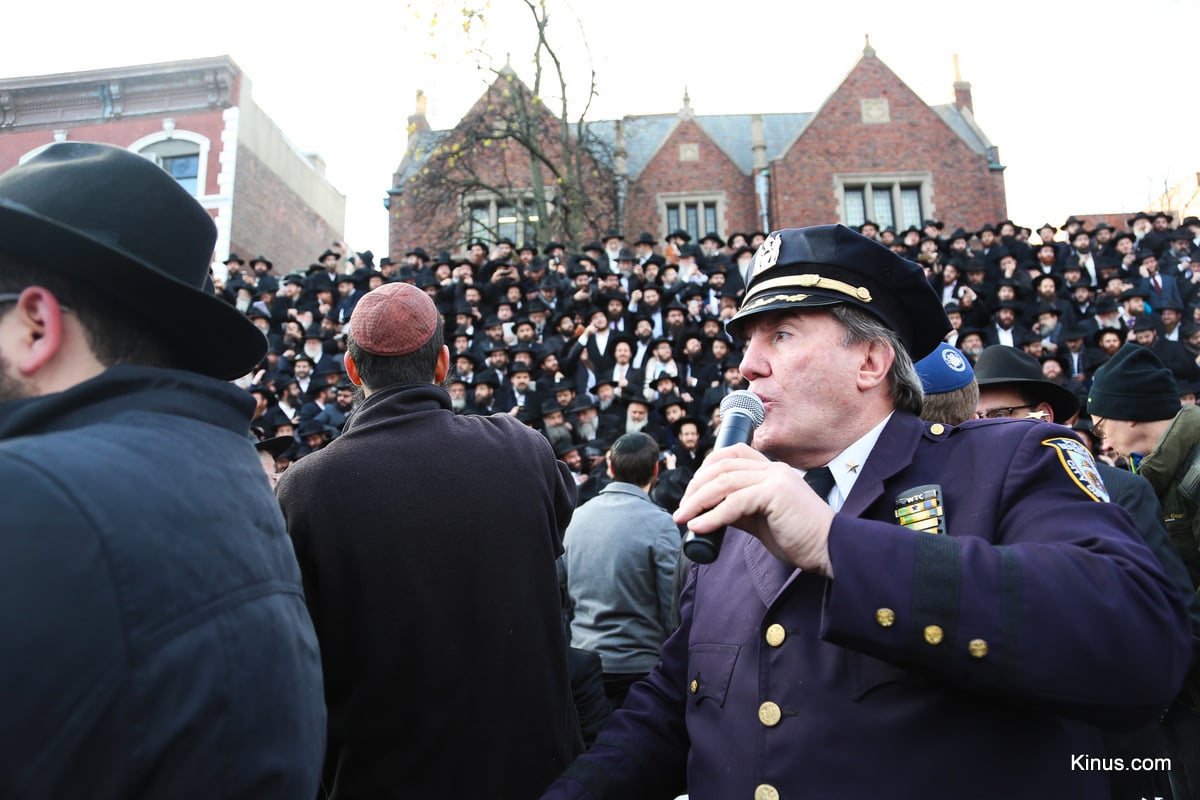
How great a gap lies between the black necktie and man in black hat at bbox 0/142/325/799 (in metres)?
1.12

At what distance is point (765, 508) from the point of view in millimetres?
1385

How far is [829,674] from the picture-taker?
1.55 metres

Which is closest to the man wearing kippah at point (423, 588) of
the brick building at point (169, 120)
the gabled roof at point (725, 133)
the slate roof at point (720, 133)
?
the gabled roof at point (725, 133)

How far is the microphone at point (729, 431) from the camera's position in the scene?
1.38 metres

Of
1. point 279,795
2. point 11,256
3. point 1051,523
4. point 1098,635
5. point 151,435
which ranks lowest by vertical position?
point 279,795

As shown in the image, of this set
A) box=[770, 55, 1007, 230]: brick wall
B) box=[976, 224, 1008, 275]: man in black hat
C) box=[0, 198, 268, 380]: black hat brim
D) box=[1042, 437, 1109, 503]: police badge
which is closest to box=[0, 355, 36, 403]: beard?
box=[0, 198, 268, 380]: black hat brim

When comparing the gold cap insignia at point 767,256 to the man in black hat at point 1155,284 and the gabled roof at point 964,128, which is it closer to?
the man in black hat at point 1155,284

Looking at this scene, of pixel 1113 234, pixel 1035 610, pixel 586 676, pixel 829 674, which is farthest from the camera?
pixel 1113 234

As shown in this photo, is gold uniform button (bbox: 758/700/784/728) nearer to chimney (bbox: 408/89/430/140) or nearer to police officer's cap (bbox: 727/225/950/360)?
police officer's cap (bbox: 727/225/950/360)

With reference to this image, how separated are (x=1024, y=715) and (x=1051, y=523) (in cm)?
34

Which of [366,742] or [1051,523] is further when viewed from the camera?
[366,742]

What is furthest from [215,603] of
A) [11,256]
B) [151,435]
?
[11,256]

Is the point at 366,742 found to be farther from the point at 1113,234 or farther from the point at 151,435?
the point at 1113,234

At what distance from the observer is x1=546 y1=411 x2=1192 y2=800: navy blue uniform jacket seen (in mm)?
1291
